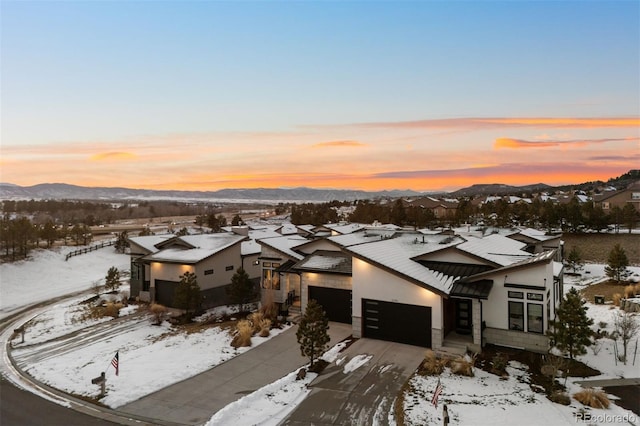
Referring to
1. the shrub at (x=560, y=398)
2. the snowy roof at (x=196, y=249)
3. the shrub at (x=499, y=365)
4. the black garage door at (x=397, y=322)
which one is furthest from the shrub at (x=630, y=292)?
the snowy roof at (x=196, y=249)

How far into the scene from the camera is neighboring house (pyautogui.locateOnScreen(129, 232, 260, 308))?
101 feet

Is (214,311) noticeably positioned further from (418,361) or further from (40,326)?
(418,361)

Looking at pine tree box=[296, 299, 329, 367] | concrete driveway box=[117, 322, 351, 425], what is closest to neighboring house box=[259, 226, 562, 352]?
concrete driveway box=[117, 322, 351, 425]

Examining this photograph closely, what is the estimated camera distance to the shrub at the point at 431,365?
16438 millimetres

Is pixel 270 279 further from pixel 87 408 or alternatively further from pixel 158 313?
pixel 87 408

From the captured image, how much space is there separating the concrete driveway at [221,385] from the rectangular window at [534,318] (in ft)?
30.7

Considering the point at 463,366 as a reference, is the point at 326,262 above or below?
above

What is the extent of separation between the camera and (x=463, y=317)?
20734 millimetres

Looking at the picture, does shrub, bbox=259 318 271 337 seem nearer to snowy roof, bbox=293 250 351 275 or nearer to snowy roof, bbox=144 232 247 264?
snowy roof, bbox=293 250 351 275

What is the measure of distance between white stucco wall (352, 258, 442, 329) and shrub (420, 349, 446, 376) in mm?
2116

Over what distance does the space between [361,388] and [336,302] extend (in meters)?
8.98

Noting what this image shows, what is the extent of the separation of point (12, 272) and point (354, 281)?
153ft

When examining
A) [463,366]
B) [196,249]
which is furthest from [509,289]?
[196,249]

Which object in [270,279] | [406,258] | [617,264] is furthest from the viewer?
[617,264]
